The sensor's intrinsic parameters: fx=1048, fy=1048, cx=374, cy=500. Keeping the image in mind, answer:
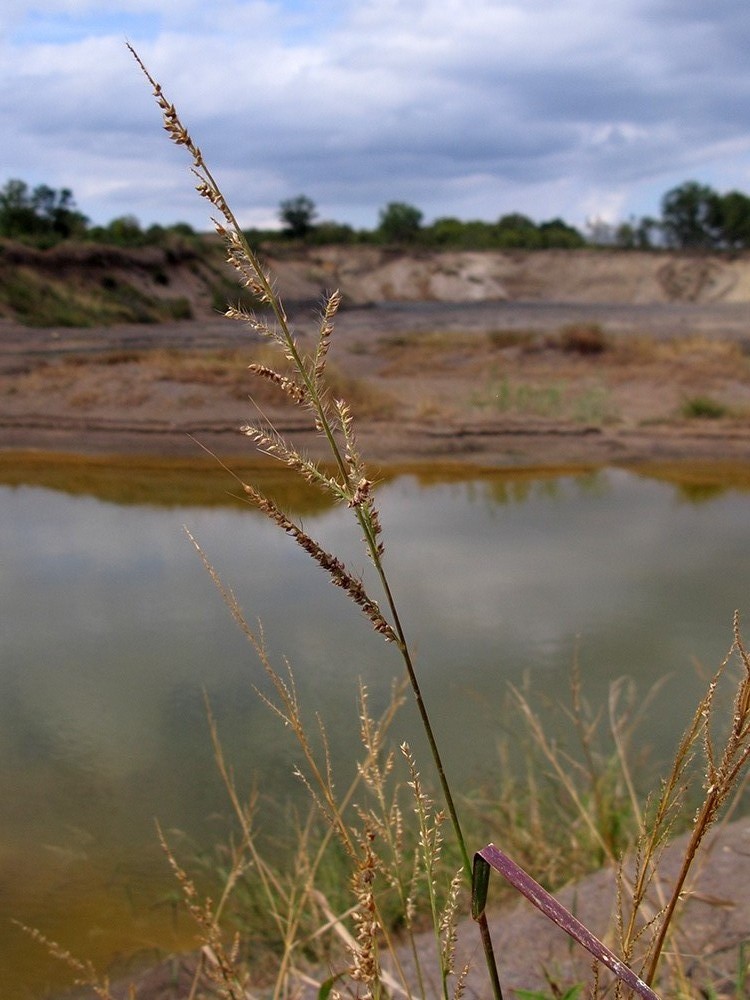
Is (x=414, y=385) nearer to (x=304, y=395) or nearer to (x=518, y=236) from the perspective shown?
(x=304, y=395)

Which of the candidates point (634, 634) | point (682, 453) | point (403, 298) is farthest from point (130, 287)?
point (634, 634)

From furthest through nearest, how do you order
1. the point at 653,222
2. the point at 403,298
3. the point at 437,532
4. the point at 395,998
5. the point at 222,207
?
the point at 653,222
the point at 403,298
the point at 437,532
the point at 395,998
the point at 222,207

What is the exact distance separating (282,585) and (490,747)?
2.65 meters

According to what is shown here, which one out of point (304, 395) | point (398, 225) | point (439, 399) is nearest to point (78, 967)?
point (304, 395)

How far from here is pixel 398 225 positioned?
2180 inches

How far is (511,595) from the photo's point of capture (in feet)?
21.3

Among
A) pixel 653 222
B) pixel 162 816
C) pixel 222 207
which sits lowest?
pixel 162 816

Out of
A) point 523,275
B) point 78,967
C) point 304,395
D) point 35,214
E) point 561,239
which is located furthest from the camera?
point 561,239

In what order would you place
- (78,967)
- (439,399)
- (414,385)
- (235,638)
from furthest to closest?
(414,385) → (439,399) → (235,638) → (78,967)

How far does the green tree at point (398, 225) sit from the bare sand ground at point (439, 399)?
3703 cm

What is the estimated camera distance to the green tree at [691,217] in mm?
53906

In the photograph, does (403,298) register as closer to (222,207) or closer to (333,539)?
(333,539)

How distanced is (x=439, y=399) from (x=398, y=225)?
1710 inches

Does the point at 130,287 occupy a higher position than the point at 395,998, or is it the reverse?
the point at 130,287
